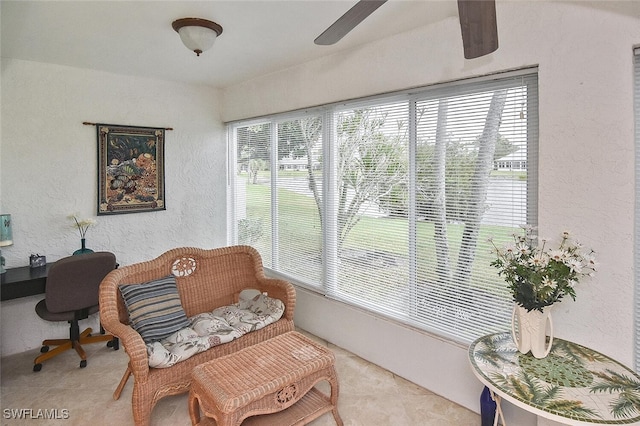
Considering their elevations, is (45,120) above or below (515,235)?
above

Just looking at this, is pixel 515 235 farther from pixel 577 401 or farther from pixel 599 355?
pixel 577 401

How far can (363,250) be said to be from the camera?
3062 millimetres

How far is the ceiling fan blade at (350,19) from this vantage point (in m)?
1.39

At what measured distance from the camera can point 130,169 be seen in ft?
12.4

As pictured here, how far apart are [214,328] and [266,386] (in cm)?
86

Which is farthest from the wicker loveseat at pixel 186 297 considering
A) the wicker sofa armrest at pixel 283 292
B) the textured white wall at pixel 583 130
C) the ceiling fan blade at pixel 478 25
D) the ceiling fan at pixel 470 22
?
the ceiling fan blade at pixel 478 25

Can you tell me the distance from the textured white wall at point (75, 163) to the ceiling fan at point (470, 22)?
2.91 m

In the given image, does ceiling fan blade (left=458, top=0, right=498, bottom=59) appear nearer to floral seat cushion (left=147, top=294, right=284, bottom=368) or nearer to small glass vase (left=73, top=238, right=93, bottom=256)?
floral seat cushion (left=147, top=294, right=284, bottom=368)

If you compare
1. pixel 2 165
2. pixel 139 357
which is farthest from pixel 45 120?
pixel 139 357

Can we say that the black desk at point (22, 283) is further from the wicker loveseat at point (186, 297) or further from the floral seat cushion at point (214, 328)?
the floral seat cushion at point (214, 328)

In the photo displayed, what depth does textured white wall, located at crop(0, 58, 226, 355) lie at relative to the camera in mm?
3182

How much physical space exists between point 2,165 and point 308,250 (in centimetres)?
280

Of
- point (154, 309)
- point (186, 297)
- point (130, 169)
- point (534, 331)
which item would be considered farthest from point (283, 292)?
point (130, 169)

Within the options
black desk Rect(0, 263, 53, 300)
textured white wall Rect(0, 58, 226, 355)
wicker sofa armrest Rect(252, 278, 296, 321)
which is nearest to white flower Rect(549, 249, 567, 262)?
wicker sofa armrest Rect(252, 278, 296, 321)
